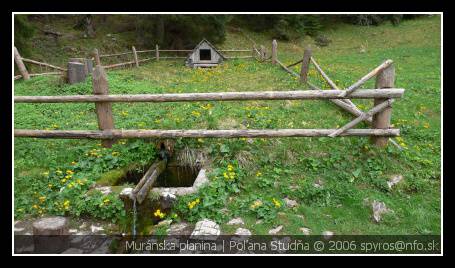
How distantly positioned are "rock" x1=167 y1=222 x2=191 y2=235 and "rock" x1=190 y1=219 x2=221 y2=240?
123 millimetres

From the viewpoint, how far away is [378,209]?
4.70 m

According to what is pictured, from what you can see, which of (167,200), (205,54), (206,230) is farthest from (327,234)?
(205,54)

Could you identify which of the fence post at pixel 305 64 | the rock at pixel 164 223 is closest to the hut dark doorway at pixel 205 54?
the fence post at pixel 305 64

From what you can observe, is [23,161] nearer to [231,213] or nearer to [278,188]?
[231,213]

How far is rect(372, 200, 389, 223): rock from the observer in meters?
4.57

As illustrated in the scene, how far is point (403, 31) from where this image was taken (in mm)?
25984

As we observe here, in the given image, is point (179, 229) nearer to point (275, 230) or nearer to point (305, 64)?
point (275, 230)

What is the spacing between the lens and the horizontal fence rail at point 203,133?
557 centimetres

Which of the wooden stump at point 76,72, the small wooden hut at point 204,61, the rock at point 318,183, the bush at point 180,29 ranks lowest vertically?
the rock at point 318,183

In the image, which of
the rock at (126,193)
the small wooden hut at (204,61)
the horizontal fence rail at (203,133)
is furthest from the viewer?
the small wooden hut at (204,61)

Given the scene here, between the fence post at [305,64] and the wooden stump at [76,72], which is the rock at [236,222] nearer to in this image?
the fence post at [305,64]

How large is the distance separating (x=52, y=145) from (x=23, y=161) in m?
0.67

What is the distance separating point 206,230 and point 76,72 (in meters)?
8.89

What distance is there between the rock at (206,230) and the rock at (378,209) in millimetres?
2146
